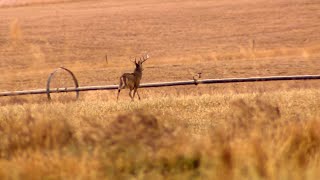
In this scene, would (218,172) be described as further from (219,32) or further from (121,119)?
(219,32)

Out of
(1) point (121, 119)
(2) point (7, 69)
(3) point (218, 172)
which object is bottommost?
(3) point (218, 172)

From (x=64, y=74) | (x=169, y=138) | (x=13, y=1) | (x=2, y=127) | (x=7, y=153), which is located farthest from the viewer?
(x=13, y=1)

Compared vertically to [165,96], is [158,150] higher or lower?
lower

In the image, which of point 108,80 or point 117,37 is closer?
point 108,80

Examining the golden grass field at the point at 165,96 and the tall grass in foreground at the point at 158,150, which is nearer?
the tall grass in foreground at the point at 158,150

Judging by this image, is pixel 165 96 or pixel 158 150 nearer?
pixel 158 150

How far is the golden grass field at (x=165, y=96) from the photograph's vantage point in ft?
21.1

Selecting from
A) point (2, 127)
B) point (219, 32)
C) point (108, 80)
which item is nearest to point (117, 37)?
point (219, 32)

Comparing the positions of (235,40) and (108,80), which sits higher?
(235,40)

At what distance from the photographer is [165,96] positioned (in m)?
14.6

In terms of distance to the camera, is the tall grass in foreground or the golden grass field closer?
the tall grass in foreground

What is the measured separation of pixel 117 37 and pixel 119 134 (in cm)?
3411

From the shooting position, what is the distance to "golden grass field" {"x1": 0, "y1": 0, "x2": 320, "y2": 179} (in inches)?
253

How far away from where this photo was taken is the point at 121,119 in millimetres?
6402
